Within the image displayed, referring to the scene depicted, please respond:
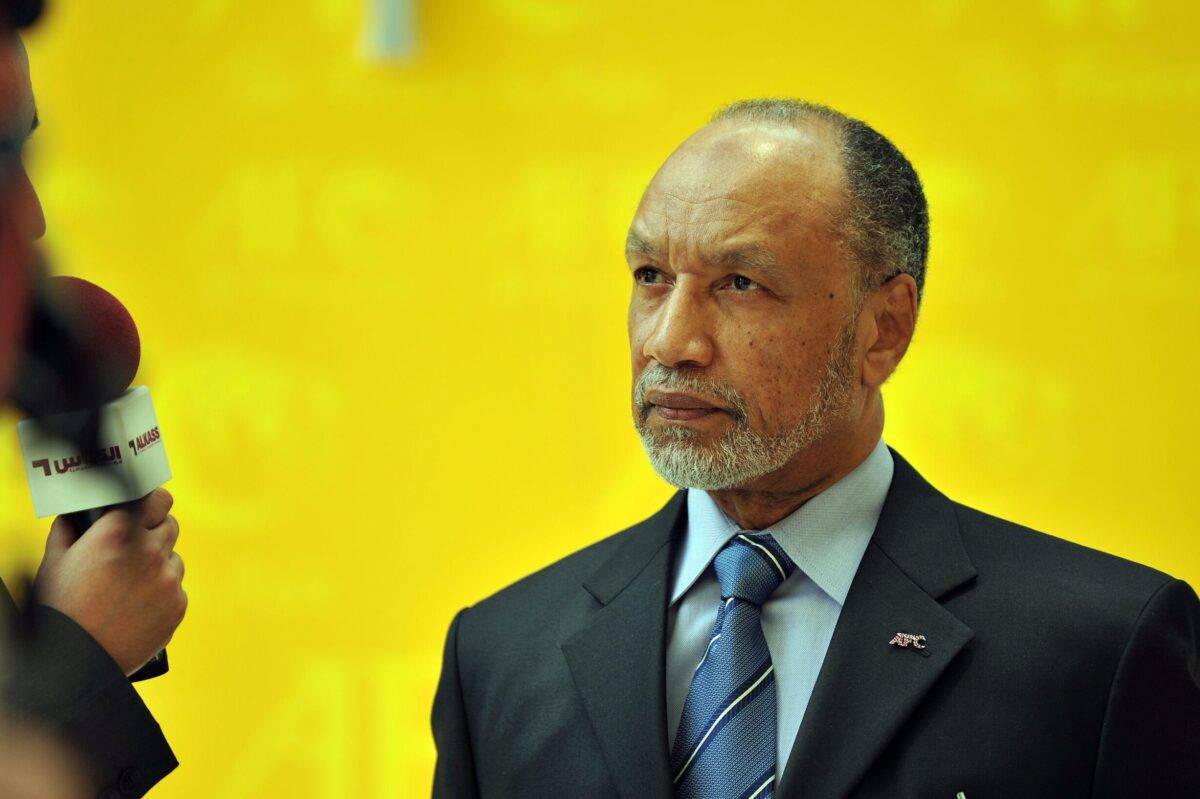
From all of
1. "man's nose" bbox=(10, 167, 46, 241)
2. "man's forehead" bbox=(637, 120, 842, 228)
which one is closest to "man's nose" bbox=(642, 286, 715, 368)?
"man's forehead" bbox=(637, 120, 842, 228)

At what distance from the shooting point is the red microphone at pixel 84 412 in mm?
981

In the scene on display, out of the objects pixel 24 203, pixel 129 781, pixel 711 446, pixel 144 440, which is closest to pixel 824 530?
pixel 711 446

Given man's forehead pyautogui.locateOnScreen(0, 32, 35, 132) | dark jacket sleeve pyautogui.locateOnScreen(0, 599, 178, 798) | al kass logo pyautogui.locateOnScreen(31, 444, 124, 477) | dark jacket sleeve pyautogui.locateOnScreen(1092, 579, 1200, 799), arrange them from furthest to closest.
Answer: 1. dark jacket sleeve pyautogui.locateOnScreen(1092, 579, 1200, 799)
2. al kass logo pyautogui.locateOnScreen(31, 444, 124, 477)
3. dark jacket sleeve pyautogui.locateOnScreen(0, 599, 178, 798)
4. man's forehead pyautogui.locateOnScreen(0, 32, 35, 132)

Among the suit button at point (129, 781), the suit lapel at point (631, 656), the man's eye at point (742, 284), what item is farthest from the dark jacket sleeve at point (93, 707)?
the man's eye at point (742, 284)

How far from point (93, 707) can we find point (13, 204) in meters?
0.47

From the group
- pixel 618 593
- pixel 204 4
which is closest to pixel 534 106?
pixel 204 4

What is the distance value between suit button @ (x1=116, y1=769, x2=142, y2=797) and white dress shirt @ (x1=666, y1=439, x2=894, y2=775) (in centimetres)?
99

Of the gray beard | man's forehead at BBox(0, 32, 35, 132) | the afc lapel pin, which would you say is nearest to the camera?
man's forehead at BBox(0, 32, 35, 132)

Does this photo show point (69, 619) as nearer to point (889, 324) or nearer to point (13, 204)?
point (13, 204)

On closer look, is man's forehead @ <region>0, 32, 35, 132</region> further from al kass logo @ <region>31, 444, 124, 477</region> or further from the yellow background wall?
the yellow background wall

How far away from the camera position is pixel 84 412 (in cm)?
112

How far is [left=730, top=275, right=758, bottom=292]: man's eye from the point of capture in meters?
2.16

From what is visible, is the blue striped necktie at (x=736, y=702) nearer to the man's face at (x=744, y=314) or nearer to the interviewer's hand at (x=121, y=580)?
the man's face at (x=744, y=314)

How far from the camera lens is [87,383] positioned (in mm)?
1083
